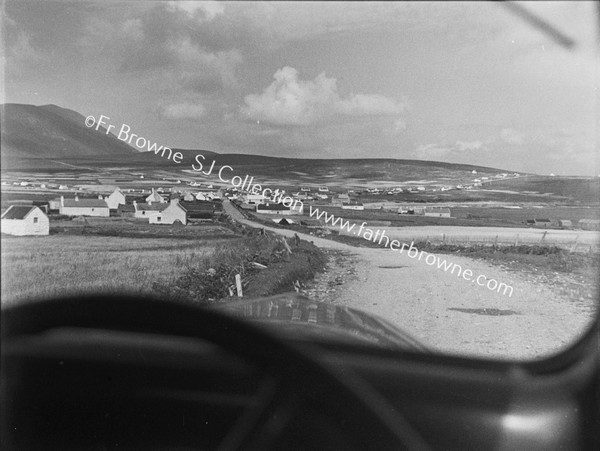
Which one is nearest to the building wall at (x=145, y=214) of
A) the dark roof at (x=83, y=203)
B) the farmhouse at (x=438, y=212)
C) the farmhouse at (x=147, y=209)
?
the farmhouse at (x=147, y=209)

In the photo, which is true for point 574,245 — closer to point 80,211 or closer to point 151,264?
point 151,264

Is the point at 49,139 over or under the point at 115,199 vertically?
over

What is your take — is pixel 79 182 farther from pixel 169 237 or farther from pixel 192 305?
pixel 192 305

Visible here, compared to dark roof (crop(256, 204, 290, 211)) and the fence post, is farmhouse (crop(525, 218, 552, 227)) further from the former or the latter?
dark roof (crop(256, 204, 290, 211))

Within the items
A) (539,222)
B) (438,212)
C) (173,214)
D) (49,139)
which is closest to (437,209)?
(438,212)

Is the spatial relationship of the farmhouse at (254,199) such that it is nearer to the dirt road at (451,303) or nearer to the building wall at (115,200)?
the dirt road at (451,303)

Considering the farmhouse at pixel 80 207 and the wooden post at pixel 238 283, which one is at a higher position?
the farmhouse at pixel 80 207

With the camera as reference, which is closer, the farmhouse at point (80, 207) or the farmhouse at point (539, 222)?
the farmhouse at point (80, 207)
